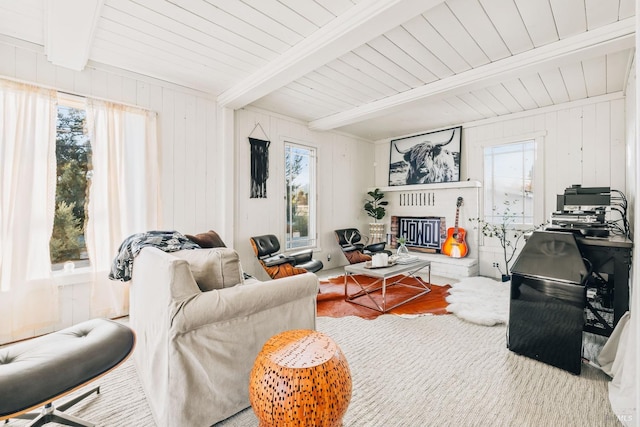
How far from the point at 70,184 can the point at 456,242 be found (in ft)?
17.1

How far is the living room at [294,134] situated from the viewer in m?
2.62

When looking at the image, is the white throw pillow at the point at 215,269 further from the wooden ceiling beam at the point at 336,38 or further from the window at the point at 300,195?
the window at the point at 300,195

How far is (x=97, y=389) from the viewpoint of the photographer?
5.95 feet

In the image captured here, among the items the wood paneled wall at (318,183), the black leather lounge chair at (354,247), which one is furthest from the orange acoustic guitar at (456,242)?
the wood paneled wall at (318,183)

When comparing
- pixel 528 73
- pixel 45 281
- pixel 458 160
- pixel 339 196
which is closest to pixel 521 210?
pixel 458 160

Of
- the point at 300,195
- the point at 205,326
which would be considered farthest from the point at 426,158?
the point at 205,326

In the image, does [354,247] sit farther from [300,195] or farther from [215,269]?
[215,269]

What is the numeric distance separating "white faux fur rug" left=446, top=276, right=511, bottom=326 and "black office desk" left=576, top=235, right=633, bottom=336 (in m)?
0.97

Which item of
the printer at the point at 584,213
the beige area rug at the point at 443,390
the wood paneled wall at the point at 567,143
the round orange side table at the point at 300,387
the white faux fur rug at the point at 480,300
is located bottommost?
the beige area rug at the point at 443,390

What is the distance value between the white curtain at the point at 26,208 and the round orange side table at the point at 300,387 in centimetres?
260

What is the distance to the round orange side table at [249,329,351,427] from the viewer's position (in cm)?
116

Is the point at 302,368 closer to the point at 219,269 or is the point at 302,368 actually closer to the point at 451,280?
the point at 219,269

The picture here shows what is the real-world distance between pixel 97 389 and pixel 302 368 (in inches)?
60.1

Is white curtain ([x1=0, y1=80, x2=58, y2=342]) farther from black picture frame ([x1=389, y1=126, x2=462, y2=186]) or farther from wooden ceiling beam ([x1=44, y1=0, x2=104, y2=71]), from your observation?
black picture frame ([x1=389, y1=126, x2=462, y2=186])
